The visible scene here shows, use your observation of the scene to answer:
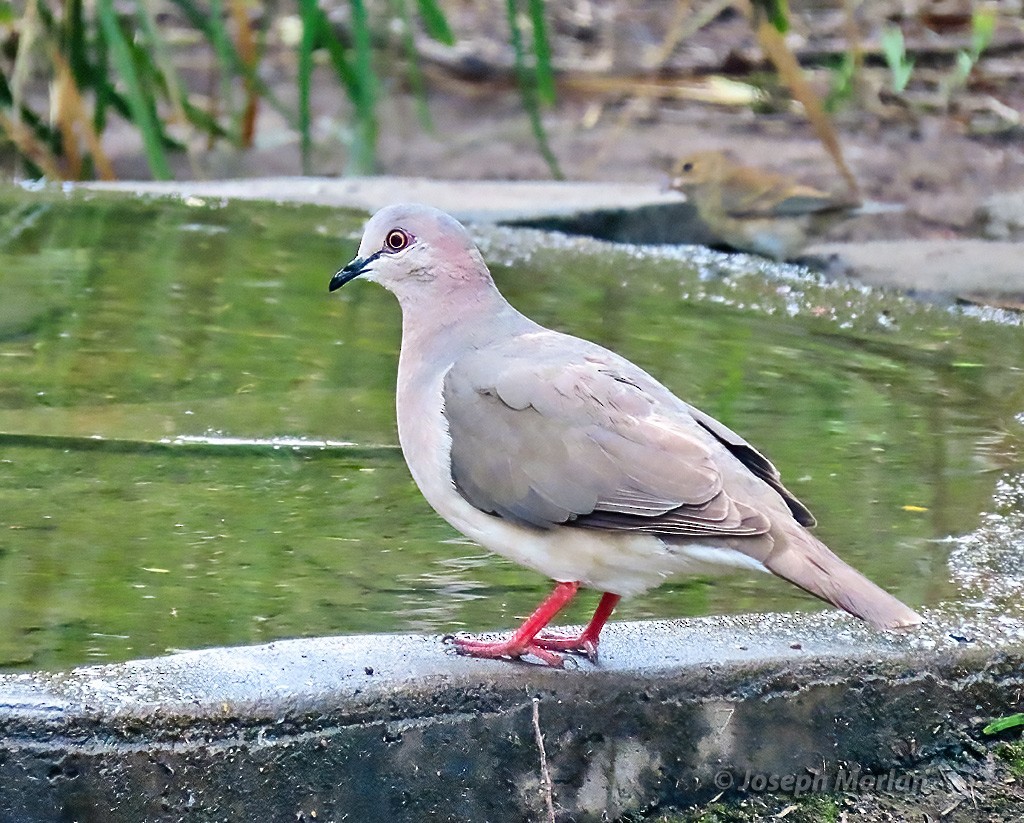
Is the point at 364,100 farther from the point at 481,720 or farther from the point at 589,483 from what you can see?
the point at 481,720

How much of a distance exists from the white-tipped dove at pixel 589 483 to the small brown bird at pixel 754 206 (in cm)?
379

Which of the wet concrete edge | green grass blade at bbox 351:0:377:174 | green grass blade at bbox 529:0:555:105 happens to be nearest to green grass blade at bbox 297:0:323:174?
green grass blade at bbox 351:0:377:174

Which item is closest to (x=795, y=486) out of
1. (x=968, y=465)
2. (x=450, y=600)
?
(x=968, y=465)

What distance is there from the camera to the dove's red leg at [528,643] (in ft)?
8.73

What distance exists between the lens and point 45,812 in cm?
231

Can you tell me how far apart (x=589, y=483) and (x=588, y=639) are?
270 mm

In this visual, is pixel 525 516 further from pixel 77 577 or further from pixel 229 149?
pixel 229 149

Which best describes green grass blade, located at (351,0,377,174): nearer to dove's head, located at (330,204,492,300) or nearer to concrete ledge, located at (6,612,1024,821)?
dove's head, located at (330,204,492,300)

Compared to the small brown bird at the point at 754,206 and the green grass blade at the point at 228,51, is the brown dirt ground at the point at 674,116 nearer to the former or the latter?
the green grass blade at the point at 228,51

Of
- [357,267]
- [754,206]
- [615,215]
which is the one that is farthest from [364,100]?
[357,267]

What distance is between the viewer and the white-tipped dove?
2641 millimetres

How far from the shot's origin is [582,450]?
2.77 m

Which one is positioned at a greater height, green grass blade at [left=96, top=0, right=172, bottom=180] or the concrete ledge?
green grass blade at [left=96, top=0, right=172, bottom=180]

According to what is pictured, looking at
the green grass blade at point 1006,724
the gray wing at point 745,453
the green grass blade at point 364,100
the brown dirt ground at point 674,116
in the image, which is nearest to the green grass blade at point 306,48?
the green grass blade at point 364,100
